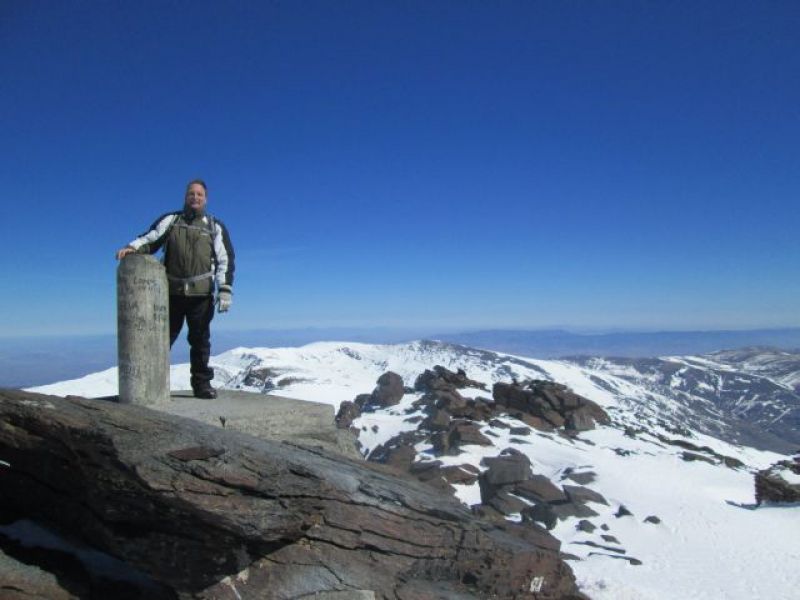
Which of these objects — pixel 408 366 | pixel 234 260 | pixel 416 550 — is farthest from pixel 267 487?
pixel 408 366

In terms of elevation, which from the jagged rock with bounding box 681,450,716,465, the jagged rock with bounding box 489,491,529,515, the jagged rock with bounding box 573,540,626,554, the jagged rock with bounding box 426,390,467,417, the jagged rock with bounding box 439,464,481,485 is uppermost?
the jagged rock with bounding box 426,390,467,417

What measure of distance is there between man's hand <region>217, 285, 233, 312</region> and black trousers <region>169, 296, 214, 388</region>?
24 centimetres

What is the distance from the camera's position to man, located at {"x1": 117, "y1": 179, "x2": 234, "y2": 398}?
29.7 feet

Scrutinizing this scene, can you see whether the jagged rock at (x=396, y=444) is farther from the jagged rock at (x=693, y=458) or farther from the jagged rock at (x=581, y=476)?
the jagged rock at (x=693, y=458)

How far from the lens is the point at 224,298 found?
920cm

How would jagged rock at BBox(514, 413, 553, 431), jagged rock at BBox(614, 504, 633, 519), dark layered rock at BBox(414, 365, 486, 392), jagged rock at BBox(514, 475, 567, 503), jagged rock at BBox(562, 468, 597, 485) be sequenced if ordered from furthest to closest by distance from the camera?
dark layered rock at BBox(414, 365, 486, 392), jagged rock at BBox(514, 413, 553, 431), jagged rock at BBox(562, 468, 597, 485), jagged rock at BBox(514, 475, 567, 503), jagged rock at BBox(614, 504, 633, 519)

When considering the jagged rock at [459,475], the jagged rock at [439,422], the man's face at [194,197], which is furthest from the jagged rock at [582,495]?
the man's face at [194,197]

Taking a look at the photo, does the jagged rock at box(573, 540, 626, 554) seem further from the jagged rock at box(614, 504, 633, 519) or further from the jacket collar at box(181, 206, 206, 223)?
the jacket collar at box(181, 206, 206, 223)

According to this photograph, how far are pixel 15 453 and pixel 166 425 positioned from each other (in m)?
2.29

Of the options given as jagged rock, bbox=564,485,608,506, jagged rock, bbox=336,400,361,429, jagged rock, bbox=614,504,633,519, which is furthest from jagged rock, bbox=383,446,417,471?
jagged rock, bbox=614,504,633,519

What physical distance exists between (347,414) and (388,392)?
6.36 m

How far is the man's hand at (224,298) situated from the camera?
9172 mm

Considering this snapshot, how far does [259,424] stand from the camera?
9234 millimetres

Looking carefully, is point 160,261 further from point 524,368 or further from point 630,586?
point 524,368
